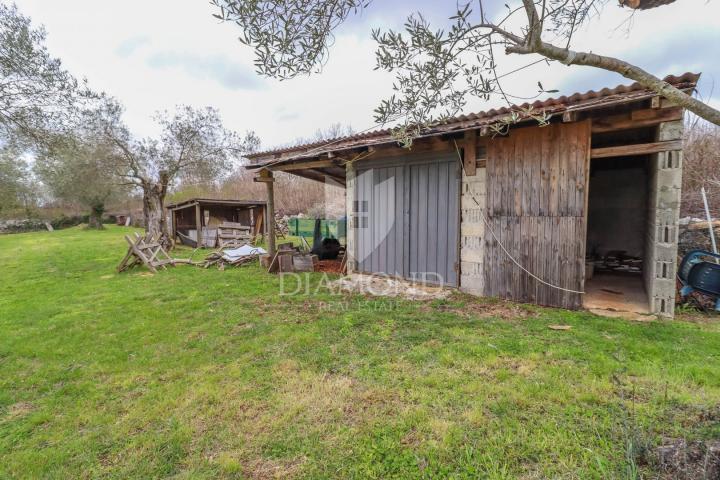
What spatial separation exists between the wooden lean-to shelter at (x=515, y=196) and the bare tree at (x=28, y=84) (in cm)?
381

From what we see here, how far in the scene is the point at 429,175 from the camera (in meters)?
5.75

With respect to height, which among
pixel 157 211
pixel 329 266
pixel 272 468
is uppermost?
pixel 157 211

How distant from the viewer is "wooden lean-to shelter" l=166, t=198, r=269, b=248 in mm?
15211

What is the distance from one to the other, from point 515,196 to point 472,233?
34.1 inches

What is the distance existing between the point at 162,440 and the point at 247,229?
1448cm

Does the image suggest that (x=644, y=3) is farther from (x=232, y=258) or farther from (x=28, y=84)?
(x=232, y=258)

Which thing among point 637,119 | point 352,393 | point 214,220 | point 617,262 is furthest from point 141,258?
point 617,262

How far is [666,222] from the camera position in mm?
4055

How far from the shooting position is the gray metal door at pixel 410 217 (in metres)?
5.58

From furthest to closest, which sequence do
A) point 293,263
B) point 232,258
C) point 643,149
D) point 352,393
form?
point 232,258, point 293,263, point 643,149, point 352,393

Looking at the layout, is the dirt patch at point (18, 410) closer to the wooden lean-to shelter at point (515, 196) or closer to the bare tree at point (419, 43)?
the bare tree at point (419, 43)

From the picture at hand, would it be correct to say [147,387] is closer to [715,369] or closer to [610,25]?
[610,25]

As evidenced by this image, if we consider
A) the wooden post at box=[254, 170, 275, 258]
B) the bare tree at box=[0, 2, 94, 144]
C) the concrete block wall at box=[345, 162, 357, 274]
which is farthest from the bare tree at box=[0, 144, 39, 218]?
the concrete block wall at box=[345, 162, 357, 274]

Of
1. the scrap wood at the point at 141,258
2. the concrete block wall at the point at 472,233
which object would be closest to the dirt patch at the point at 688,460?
the concrete block wall at the point at 472,233
